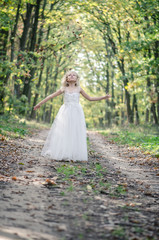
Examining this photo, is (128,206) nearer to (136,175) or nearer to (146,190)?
(146,190)

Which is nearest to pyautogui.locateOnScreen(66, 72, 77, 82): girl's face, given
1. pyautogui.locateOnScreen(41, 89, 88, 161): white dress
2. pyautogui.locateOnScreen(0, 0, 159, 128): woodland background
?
pyautogui.locateOnScreen(41, 89, 88, 161): white dress

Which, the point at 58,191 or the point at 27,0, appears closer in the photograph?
the point at 58,191

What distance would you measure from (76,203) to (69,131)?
4.15 m

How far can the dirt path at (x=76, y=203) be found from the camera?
2.86 metres

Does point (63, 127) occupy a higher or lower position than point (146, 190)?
higher

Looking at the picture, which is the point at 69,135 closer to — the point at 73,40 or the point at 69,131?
the point at 69,131

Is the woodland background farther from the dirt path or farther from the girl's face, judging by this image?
the dirt path

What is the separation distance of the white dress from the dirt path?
1.07 m

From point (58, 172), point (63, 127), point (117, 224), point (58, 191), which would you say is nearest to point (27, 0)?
point (63, 127)

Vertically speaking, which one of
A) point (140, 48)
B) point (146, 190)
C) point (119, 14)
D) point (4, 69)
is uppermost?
point (119, 14)

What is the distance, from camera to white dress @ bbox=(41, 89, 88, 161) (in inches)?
303

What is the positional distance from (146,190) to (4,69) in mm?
11809

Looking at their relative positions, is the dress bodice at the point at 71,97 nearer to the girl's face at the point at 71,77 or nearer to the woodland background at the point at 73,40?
the girl's face at the point at 71,77

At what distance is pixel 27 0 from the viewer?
15031mm
